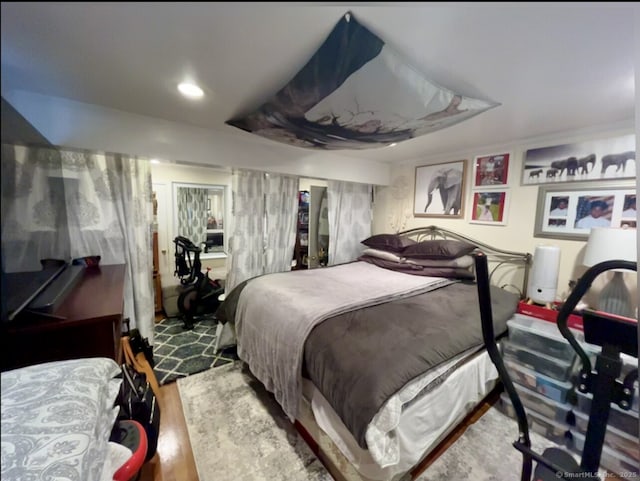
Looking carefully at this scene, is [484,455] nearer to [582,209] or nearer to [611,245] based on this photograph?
[611,245]

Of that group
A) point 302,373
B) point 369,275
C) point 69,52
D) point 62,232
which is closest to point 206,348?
point 302,373

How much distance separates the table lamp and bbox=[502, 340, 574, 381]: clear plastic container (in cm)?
55

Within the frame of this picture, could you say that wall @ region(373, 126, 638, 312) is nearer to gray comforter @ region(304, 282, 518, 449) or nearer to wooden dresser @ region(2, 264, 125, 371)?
gray comforter @ region(304, 282, 518, 449)

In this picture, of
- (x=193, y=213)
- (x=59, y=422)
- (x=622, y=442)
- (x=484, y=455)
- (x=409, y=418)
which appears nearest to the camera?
(x=59, y=422)

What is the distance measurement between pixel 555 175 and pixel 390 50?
216 cm

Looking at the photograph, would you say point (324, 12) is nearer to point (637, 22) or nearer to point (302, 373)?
point (637, 22)

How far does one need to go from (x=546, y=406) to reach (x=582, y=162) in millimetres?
1925

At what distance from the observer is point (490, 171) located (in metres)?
2.70

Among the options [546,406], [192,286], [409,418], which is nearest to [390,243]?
[546,406]

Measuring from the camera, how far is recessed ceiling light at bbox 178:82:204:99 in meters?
1.46

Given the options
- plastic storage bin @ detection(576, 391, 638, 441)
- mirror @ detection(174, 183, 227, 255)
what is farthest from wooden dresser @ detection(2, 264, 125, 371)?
mirror @ detection(174, 183, 227, 255)

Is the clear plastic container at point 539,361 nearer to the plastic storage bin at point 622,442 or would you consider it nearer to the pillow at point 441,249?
the plastic storage bin at point 622,442

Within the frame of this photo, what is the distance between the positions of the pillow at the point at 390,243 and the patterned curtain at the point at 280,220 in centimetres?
108

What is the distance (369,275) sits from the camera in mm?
2766
